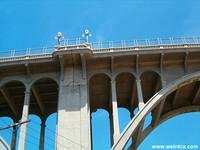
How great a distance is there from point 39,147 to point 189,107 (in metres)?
16.7

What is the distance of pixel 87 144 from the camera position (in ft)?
89.8

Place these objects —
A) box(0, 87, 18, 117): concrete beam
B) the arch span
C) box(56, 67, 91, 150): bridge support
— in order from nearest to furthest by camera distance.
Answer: the arch span
box(56, 67, 91, 150): bridge support
box(0, 87, 18, 117): concrete beam

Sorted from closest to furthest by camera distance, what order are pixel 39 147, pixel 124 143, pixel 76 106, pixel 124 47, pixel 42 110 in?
pixel 124 143
pixel 76 106
pixel 124 47
pixel 39 147
pixel 42 110

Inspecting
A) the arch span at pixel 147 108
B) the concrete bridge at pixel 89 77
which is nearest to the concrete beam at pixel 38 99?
the concrete bridge at pixel 89 77

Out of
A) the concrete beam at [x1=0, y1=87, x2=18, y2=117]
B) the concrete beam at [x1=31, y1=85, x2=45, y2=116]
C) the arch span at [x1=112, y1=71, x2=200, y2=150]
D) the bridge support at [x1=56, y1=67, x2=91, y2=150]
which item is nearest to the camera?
the arch span at [x1=112, y1=71, x2=200, y2=150]

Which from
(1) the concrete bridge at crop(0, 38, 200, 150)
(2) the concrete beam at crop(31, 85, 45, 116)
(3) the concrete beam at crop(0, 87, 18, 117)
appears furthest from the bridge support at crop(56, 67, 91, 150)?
(3) the concrete beam at crop(0, 87, 18, 117)

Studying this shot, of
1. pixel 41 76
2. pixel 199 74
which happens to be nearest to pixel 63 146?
pixel 41 76

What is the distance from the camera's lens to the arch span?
27334 millimetres

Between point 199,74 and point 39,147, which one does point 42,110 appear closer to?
point 39,147

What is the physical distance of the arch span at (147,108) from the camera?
27334mm

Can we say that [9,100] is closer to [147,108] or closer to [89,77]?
[89,77]

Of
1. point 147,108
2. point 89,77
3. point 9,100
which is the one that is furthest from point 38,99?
point 147,108

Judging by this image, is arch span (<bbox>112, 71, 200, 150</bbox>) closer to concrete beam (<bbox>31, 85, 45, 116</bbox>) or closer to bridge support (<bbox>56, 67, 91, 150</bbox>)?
bridge support (<bbox>56, 67, 91, 150</bbox>)

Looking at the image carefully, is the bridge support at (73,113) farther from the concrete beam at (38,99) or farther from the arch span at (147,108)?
the concrete beam at (38,99)
